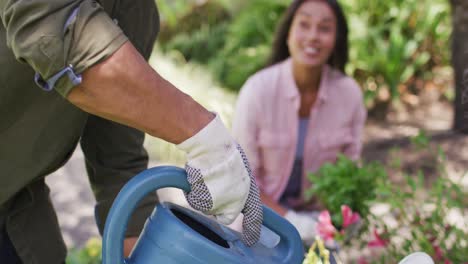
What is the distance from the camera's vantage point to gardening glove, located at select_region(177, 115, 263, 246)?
1.20m

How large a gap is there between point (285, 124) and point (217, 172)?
74.4 inches

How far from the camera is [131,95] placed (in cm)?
110

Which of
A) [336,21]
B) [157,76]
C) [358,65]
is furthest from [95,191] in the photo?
[358,65]

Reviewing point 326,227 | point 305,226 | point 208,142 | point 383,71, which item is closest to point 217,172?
point 208,142

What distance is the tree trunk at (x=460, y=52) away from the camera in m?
1.64

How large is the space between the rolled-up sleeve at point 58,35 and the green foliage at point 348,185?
134cm

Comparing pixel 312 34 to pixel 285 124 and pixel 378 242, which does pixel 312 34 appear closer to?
pixel 285 124

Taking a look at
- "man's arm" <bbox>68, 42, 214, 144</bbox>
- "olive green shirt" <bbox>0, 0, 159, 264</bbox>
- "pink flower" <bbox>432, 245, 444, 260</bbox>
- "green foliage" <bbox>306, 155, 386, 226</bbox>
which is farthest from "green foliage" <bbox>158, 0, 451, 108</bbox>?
"man's arm" <bbox>68, 42, 214, 144</bbox>

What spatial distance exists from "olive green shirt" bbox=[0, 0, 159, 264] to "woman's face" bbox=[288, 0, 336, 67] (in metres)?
1.33

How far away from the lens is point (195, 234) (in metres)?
1.25

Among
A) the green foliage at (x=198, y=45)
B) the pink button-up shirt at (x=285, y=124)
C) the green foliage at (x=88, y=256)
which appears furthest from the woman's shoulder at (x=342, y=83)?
the green foliage at (x=198, y=45)

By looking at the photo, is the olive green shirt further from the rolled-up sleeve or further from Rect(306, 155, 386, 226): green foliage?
Rect(306, 155, 386, 226): green foliage

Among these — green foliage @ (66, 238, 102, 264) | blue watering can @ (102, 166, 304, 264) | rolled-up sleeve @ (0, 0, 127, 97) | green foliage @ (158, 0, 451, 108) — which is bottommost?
green foliage @ (66, 238, 102, 264)

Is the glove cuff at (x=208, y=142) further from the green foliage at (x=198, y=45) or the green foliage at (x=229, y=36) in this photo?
the green foliage at (x=198, y=45)
